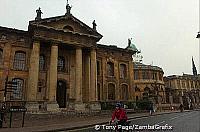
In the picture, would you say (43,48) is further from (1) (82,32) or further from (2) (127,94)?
(2) (127,94)

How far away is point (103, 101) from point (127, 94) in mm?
6378

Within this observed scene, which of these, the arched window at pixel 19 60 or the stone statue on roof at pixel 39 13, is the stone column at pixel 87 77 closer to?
the arched window at pixel 19 60

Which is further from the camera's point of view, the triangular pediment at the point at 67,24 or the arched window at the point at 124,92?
the arched window at the point at 124,92

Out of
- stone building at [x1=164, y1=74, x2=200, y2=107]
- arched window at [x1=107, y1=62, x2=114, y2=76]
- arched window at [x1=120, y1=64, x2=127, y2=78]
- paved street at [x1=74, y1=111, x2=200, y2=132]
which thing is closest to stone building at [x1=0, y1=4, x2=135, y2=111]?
arched window at [x1=107, y1=62, x2=114, y2=76]

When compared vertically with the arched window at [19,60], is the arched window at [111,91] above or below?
below

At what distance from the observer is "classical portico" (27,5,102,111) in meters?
28.9

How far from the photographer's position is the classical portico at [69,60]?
1137 inches

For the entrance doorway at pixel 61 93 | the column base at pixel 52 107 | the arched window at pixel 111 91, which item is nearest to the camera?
the column base at pixel 52 107

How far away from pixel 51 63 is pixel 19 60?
505 centimetres

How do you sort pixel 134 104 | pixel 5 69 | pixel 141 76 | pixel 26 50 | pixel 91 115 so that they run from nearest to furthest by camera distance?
pixel 91 115, pixel 5 69, pixel 26 50, pixel 134 104, pixel 141 76

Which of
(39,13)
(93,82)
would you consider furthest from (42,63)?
(93,82)

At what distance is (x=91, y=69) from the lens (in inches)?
1310

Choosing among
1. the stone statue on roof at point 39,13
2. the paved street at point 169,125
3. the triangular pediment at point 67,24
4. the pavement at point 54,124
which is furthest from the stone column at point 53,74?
the paved street at point 169,125

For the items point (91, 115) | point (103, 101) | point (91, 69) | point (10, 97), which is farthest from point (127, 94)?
point (10, 97)
